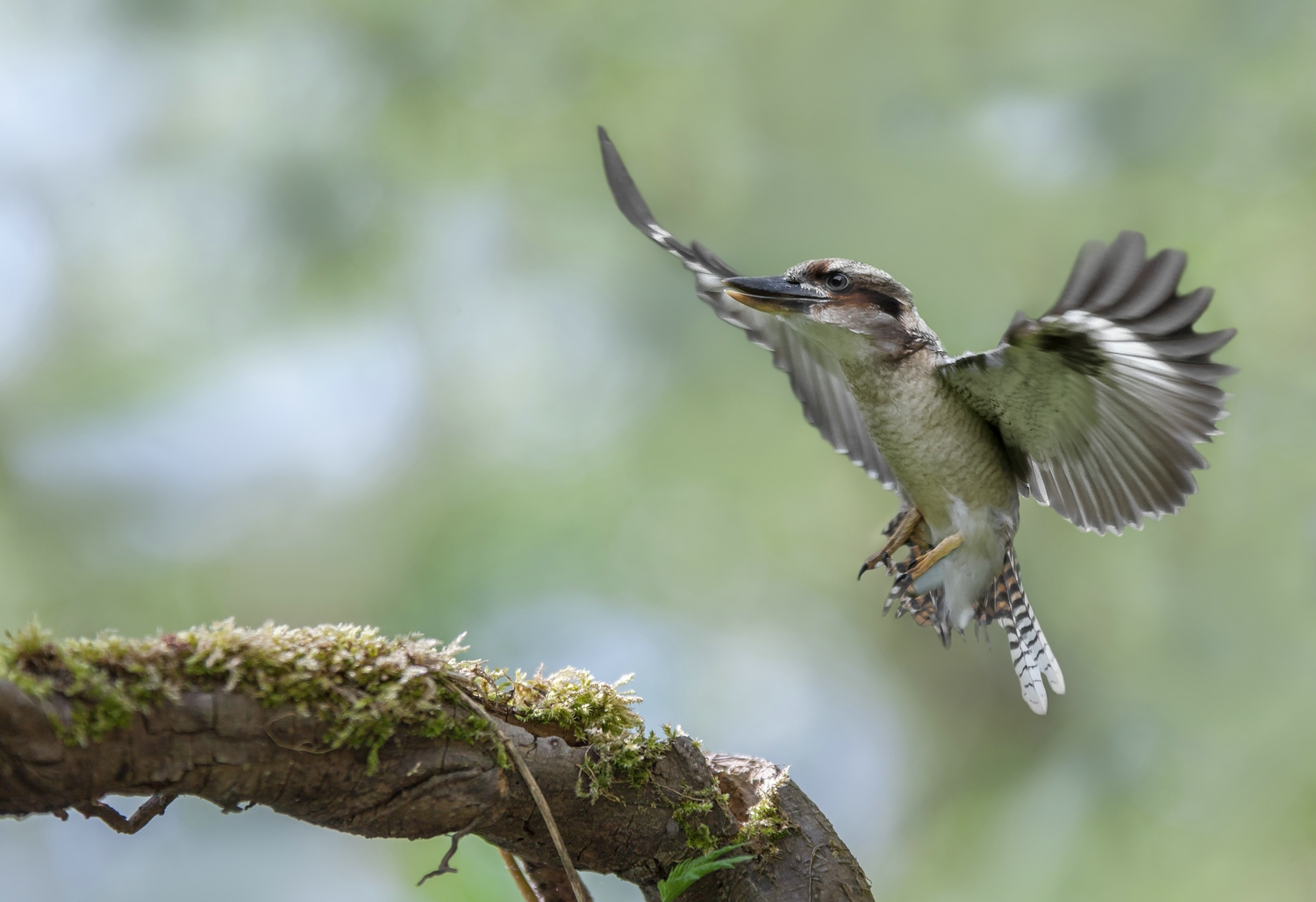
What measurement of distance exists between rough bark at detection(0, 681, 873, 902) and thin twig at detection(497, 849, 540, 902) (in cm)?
4

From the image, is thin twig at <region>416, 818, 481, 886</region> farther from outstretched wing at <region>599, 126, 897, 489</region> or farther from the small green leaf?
outstretched wing at <region>599, 126, 897, 489</region>

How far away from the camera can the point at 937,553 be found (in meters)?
2.89

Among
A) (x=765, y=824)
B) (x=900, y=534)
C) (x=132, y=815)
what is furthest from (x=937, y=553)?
(x=132, y=815)

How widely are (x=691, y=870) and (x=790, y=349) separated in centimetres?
183

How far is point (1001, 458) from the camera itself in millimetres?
2938

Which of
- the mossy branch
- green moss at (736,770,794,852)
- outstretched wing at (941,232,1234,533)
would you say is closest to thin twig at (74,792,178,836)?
the mossy branch

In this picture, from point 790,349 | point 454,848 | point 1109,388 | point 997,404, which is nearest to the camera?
point 454,848

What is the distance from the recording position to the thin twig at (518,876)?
215 centimetres

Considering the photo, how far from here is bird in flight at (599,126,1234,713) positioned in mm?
Answer: 2213

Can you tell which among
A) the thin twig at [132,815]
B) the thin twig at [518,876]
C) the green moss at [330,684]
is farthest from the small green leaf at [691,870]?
the thin twig at [132,815]

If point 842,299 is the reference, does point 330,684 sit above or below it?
below

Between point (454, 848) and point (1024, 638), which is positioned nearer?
point (454, 848)

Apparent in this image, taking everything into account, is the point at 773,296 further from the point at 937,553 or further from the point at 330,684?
the point at 330,684

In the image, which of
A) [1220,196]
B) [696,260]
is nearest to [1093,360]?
A: [696,260]
